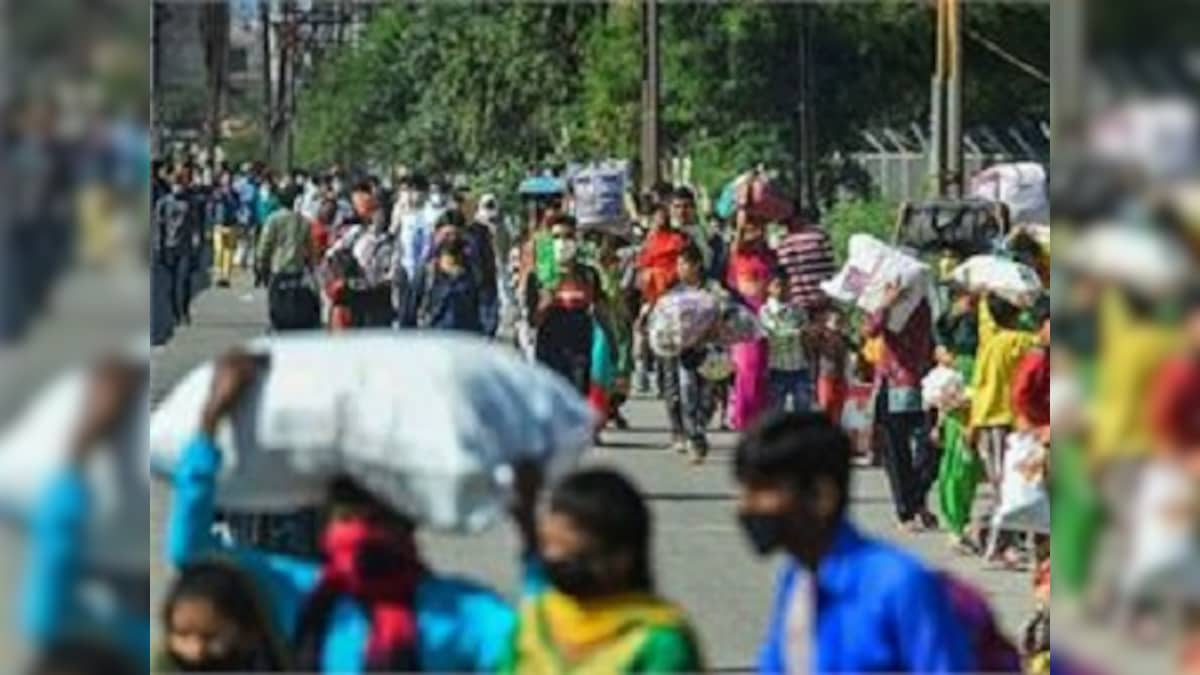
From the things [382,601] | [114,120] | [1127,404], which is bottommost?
[382,601]

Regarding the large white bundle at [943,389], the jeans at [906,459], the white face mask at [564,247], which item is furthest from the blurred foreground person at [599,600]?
the large white bundle at [943,389]

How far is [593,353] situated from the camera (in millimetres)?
4203

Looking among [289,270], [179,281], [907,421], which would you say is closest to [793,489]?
[289,270]

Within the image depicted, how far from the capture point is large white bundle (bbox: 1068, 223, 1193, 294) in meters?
2.72

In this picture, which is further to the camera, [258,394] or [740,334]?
[740,334]

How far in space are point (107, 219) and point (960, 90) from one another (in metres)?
2.99

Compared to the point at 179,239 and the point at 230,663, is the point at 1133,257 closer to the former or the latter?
the point at 230,663

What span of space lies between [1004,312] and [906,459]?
69cm

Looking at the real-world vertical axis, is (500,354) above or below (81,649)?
above

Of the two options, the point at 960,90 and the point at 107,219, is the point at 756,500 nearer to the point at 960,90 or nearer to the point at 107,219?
the point at 107,219

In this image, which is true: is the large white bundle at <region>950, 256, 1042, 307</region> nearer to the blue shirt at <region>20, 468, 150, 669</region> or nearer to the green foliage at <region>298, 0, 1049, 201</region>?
the green foliage at <region>298, 0, 1049, 201</region>

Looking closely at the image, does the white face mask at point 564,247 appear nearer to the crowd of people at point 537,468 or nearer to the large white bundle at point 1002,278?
the crowd of people at point 537,468

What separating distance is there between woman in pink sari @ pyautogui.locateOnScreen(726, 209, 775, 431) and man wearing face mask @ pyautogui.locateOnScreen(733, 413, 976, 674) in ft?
4.76

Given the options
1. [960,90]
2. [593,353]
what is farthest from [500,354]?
[960,90]
